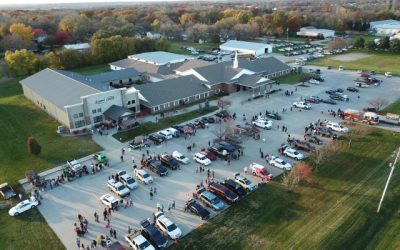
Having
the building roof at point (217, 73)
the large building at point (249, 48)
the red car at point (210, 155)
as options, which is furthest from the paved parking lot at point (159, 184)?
the large building at point (249, 48)

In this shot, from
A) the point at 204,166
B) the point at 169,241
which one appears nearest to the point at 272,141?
the point at 204,166

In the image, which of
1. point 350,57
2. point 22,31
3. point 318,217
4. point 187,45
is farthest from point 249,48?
point 318,217

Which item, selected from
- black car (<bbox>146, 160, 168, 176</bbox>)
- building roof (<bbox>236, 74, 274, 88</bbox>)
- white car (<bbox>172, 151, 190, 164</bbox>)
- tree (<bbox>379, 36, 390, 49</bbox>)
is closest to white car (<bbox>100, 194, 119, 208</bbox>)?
black car (<bbox>146, 160, 168, 176</bbox>)

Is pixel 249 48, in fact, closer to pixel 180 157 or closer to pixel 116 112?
pixel 116 112

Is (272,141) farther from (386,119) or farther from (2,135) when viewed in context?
(2,135)

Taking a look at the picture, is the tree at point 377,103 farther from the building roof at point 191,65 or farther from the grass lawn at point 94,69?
the grass lawn at point 94,69

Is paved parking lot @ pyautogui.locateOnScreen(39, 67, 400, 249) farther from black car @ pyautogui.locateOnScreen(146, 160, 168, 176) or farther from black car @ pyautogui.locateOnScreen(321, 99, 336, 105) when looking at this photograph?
black car @ pyautogui.locateOnScreen(321, 99, 336, 105)

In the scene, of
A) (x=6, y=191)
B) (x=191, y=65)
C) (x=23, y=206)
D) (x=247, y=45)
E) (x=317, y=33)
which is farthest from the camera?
(x=317, y=33)
